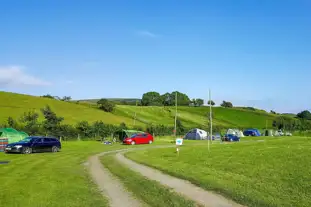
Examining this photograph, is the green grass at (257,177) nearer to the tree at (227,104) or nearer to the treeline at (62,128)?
the treeline at (62,128)

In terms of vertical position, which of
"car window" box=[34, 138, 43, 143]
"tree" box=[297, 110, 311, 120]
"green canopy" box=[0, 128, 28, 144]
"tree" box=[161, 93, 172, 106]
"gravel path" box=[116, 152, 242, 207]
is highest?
"tree" box=[161, 93, 172, 106]

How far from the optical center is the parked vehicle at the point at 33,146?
32741 mm

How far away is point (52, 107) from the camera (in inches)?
3536

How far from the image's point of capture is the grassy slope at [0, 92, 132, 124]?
79.9 meters

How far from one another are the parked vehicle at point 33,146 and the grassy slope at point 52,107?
4268 cm

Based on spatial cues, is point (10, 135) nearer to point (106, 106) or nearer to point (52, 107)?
point (52, 107)

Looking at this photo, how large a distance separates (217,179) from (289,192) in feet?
11.7

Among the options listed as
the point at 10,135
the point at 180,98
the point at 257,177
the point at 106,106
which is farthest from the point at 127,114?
the point at 257,177

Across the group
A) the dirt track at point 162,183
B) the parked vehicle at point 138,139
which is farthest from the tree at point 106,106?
the dirt track at point 162,183

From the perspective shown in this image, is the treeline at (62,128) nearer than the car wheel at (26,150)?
No

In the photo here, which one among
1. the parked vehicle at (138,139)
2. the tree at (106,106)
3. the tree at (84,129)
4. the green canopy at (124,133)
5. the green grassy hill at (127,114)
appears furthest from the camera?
the tree at (106,106)

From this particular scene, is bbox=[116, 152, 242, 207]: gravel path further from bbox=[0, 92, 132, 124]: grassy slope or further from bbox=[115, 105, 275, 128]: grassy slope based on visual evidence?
bbox=[115, 105, 275, 128]: grassy slope

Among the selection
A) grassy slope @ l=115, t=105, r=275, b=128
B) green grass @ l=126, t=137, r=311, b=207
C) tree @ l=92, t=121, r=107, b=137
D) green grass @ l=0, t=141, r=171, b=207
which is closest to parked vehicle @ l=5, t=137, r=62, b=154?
green grass @ l=0, t=141, r=171, b=207

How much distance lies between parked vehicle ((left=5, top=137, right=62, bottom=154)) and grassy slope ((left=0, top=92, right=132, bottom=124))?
4268 cm
